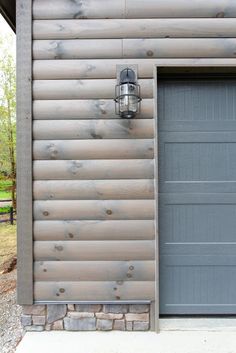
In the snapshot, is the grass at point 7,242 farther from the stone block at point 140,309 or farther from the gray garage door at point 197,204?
the gray garage door at point 197,204

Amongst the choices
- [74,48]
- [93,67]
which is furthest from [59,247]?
[74,48]

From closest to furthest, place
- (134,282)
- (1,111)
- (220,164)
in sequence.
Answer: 1. (134,282)
2. (220,164)
3. (1,111)

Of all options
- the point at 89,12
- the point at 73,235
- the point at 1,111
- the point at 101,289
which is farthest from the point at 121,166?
the point at 1,111

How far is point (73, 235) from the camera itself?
85.1 inches

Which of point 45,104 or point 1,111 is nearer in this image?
point 45,104

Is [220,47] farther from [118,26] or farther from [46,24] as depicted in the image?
[46,24]

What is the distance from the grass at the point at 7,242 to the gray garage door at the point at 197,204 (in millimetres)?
2895

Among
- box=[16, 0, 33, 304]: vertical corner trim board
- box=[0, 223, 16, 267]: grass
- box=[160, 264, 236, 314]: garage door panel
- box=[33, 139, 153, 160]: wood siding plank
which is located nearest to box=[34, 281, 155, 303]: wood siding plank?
box=[16, 0, 33, 304]: vertical corner trim board

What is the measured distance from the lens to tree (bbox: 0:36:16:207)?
24.3ft

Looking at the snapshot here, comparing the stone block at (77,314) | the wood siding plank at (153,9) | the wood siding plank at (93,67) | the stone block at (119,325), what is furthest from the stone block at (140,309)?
the wood siding plank at (153,9)

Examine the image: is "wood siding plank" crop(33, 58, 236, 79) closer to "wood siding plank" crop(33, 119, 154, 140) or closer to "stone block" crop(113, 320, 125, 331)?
"wood siding plank" crop(33, 119, 154, 140)

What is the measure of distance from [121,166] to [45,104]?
78 centimetres

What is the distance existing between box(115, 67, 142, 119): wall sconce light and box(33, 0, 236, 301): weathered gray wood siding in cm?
6

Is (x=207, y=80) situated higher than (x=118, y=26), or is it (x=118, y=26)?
(x=118, y=26)
